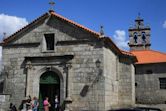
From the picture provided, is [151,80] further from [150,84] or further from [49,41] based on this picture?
[49,41]

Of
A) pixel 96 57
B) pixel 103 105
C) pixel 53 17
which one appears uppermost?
pixel 53 17

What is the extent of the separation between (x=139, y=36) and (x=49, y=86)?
23.3 m

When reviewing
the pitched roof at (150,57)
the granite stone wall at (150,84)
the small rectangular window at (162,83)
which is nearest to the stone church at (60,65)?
the granite stone wall at (150,84)

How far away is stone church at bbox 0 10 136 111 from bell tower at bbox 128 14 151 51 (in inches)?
737

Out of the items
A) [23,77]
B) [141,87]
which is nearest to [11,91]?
[23,77]

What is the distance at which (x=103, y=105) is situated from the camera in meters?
19.4

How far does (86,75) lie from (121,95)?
18.9ft

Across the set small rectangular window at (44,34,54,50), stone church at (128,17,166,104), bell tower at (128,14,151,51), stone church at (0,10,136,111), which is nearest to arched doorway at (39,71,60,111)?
stone church at (0,10,136,111)

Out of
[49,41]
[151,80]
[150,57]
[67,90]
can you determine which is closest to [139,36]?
[150,57]

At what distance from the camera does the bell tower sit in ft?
135

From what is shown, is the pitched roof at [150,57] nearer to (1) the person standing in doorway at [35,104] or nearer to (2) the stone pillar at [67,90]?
(2) the stone pillar at [67,90]

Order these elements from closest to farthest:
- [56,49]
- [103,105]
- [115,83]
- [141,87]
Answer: [103,105] < [56,49] < [115,83] < [141,87]

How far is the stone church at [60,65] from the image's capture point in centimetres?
1984

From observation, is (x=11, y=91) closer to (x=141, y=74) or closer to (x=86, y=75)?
(x=86, y=75)
